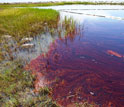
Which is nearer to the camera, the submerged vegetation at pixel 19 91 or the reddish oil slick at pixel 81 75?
the submerged vegetation at pixel 19 91

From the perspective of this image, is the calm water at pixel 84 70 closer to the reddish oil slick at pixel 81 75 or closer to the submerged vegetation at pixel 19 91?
the reddish oil slick at pixel 81 75

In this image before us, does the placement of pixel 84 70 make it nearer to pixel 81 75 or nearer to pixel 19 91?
pixel 81 75

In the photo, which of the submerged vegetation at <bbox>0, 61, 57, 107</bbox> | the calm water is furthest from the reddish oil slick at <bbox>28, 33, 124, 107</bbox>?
the submerged vegetation at <bbox>0, 61, 57, 107</bbox>

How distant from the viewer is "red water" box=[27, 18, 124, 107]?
2.72 meters

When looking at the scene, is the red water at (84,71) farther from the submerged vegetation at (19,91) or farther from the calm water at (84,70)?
the submerged vegetation at (19,91)

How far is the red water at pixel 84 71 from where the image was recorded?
107 inches

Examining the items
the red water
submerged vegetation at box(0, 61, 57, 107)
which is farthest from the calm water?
submerged vegetation at box(0, 61, 57, 107)

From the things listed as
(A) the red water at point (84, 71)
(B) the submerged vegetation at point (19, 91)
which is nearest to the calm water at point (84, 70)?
(A) the red water at point (84, 71)

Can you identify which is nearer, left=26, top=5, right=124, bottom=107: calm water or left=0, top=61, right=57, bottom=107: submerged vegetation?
left=0, top=61, right=57, bottom=107: submerged vegetation

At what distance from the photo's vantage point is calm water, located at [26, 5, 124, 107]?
107 inches

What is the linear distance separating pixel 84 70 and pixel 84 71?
62 millimetres

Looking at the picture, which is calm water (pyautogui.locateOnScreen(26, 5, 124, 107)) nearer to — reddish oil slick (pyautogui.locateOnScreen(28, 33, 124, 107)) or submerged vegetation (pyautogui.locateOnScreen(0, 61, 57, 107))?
reddish oil slick (pyautogui.locateOnScreen(28, 33, 124, 107))

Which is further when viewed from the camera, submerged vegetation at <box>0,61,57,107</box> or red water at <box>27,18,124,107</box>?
red water at <box>27,18,124,107</box>

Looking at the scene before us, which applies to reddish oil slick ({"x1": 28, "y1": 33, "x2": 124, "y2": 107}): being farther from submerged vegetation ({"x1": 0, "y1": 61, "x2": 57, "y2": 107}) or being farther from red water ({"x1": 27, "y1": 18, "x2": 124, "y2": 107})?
submerged vegetation ({"x1": 0, "y1": 61, "x2": 57, "y2": 107})
